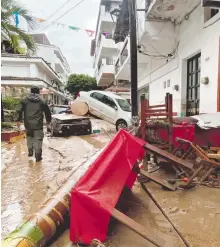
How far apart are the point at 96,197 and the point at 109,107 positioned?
10.3m

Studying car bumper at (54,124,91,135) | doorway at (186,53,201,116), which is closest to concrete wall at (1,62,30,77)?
car bumper at (54,124,91,135)

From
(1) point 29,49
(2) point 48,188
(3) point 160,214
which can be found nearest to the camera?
(3) point 160,214

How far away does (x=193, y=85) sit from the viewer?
8977 mm

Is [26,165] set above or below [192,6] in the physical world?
below

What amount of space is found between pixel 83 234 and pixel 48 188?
6.43 feet

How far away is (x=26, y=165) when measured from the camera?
225 inches

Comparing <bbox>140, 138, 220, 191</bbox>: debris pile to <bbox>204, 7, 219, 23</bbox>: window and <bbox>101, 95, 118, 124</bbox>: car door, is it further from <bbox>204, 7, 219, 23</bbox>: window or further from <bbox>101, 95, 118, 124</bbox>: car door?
<bbox>101, 95, 118, 124</bbox>: car door

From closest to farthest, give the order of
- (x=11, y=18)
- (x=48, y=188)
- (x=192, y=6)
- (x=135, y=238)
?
1. (x=135, y=238)
2. (x=48, y=188)
3. (x=192, y=6)
4. (x=11, y=18)

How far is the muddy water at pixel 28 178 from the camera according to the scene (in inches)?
125

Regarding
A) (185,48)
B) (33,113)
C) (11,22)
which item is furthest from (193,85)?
(11,22)

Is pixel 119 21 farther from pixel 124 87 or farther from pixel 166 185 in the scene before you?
pixel 124 87

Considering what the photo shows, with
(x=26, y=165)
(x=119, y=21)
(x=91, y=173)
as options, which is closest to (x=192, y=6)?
(x=119, y=21)

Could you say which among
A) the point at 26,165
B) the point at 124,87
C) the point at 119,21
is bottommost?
the point at 26,165

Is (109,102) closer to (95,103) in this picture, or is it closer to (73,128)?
(95,103)
